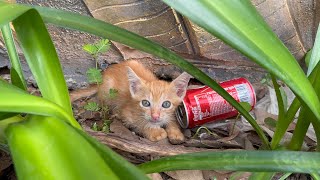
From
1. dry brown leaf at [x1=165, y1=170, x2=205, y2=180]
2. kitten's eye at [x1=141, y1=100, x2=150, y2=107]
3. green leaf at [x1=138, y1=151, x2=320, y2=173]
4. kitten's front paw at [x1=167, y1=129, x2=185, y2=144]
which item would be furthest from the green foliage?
kitten's eye at [x1=141, y1=100, x2=150, y2=107]

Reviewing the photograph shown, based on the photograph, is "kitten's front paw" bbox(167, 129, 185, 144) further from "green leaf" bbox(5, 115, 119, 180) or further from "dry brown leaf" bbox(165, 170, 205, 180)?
"green leaf" bbox(5, 115, 119, 180)

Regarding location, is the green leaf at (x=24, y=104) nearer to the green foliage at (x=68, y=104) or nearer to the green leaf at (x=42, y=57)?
the green foliage at (x=68, y=104)

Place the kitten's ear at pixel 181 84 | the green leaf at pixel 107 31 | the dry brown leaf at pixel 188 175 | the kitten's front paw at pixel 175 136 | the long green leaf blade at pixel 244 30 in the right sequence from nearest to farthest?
1. the long green leaf blade at pixel 244 30
2. the green leaf at pixel 107 31
3. the dry brown leaf at pixel 188 175
4. the kitten's front paw at pixel 175 136
5. the kitten's ear at pixel 181 84

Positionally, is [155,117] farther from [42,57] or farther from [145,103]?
[42,57]

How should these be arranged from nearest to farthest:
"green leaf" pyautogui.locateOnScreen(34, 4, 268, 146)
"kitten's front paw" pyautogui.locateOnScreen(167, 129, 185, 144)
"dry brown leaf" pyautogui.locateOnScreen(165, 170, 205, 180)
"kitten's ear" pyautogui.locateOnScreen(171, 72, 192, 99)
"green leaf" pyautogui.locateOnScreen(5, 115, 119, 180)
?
"green leaf" pyautogui.locateOnScreen(5, 115, 119, 180) → "green leaf" pyautogui.locateOnScreen(34, 4, 268, 146) → "dry brown leaf" pyautogui.locateOnScreen(165, 170, 205, 180) → "kitten's front paw" pyautogui.locateOnScreen(167, 129, 185, 144) → "kitten's ear" pyautogui.locateOnScreen(171, 72, 192, 99)

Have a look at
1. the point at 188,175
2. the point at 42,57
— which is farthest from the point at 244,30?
the point at 188,175

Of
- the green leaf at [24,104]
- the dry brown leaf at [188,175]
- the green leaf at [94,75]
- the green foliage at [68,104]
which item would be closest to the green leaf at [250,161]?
the green foliage at [68,104]
